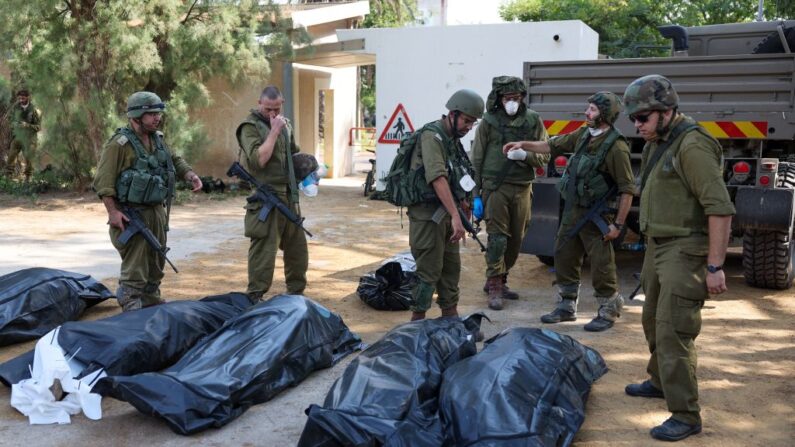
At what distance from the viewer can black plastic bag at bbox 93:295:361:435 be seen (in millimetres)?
3537

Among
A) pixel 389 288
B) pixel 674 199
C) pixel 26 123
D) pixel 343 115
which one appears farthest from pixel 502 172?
pixel 343 115

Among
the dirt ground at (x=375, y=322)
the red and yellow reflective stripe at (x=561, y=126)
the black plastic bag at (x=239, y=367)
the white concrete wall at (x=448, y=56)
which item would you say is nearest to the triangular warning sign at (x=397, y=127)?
the white concrete wall at (x=448, y=56)

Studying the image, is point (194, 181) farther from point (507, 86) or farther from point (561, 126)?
point (561, 126)

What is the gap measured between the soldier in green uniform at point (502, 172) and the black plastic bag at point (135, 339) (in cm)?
235

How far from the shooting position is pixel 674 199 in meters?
3.56

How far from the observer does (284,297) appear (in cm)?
454

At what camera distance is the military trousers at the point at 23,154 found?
509 inches

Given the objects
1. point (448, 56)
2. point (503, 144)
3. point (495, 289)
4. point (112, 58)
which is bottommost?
point (495, 289)

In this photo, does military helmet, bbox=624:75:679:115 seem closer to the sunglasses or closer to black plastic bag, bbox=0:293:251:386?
the sunglasses

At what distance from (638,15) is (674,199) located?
21.9 metres

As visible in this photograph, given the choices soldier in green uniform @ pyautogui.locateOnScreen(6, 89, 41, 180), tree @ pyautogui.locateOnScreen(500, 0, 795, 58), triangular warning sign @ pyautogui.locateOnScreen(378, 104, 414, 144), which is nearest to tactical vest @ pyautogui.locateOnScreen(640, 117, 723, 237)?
triangular warning sign @ pyautogui.locateOnScreen(378, 104, 414, 144)

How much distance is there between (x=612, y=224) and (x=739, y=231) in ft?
6.16

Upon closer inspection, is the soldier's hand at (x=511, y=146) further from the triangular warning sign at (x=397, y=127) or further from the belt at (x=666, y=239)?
the triangular warning sign at (x=397, y=127)

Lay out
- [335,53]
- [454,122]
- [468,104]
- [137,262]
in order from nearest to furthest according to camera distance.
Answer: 1. [468,104]
2. [454,122]
3. [137,262]
4. [335,53]
